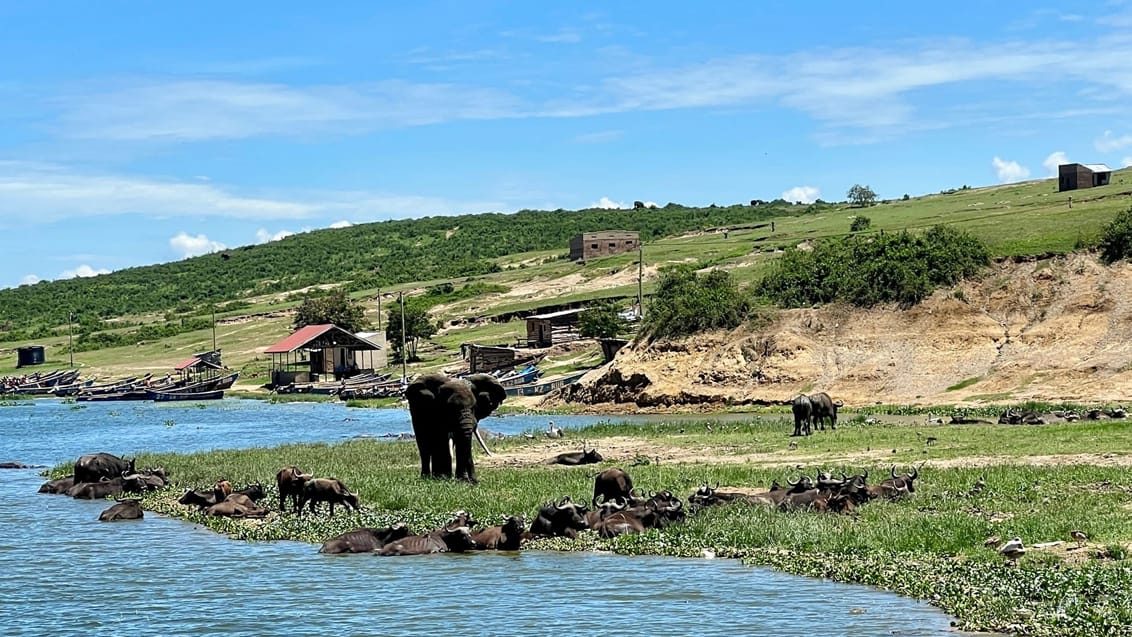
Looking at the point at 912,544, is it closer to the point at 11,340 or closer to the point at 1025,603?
the point at 1025,603

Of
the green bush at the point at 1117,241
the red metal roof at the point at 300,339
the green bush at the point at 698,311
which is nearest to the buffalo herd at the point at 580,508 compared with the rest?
the green bush at the point at 1117,241

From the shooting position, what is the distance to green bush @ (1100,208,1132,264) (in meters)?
57.3

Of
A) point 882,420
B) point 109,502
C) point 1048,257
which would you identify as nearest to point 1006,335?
point 1048,257

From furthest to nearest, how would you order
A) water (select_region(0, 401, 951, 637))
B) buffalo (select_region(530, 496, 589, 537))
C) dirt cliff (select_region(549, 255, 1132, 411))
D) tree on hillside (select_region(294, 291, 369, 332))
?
tree on hillside (select_region(294, 291, 369, 332)), dirt cliff (select_region(549, 255, 1132, 411)), buffalo (select_region(530, 496, 589, 537)), water (select_region(0, 401, 951, 637))

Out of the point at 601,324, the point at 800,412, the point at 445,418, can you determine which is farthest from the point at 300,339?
the point at 445,418

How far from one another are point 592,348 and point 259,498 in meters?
59.2

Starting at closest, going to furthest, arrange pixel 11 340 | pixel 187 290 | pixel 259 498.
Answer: pixel 259 498 < pixel 11 340 < pixel 187 290

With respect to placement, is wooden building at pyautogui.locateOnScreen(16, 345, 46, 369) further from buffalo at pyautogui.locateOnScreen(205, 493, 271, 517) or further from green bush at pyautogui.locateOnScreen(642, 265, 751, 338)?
Answer: buffalo at pyautogui.locateOnScreen(205, 493, 271, 517)

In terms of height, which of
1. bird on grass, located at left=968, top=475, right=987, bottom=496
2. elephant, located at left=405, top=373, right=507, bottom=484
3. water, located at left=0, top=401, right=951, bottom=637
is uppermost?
elephant, located at left=405, top=373, right=507, bottom=484

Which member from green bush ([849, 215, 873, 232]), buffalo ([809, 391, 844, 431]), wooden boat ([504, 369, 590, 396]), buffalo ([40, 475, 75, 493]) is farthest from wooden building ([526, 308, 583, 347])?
buffalo ([40, 475, 75, 493])

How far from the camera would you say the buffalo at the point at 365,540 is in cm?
2070

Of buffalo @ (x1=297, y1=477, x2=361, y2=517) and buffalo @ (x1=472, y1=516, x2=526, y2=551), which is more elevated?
buffalo @ (x1=297, y1=477, x2=361, y2=517)

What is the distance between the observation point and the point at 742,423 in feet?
141

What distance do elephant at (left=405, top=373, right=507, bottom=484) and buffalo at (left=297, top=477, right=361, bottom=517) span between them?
2688 mm
